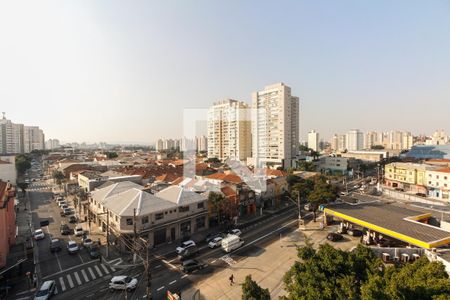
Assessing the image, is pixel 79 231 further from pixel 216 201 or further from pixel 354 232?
pixel 354 232

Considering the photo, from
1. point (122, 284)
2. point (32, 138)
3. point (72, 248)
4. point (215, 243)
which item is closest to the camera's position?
point (122, 284)

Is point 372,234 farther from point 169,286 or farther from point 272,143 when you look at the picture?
point 272,143

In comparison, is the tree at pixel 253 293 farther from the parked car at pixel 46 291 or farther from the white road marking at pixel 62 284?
the white road marking at pixel 62 284

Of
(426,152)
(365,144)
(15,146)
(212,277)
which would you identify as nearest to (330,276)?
(212,277)

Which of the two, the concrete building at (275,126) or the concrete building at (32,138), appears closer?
the concrete building at (275,126)

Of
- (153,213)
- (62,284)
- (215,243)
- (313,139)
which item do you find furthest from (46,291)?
(313,139)

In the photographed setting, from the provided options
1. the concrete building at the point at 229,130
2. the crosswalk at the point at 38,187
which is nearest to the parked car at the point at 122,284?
the crosswalk at the point at 38,187

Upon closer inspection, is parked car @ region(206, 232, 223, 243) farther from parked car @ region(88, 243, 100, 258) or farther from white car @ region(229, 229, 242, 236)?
parked car @ region(88, 243, 100, 258)
